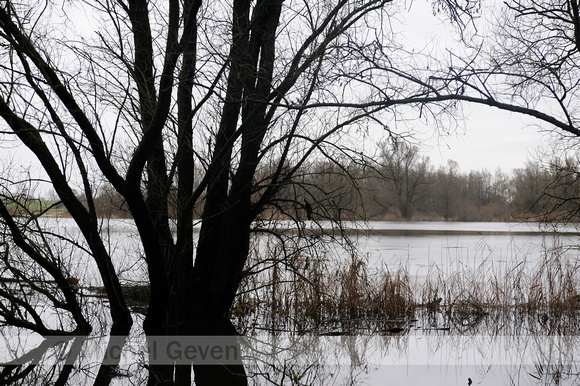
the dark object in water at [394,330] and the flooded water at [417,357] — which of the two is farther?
the dark object in water at [394,330]

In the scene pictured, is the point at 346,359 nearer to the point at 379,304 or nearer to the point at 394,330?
the point at 394,330


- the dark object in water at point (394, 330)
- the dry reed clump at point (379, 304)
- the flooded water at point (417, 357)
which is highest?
the dry reed clump at point (379, 304)

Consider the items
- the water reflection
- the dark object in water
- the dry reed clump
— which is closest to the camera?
the water reflection

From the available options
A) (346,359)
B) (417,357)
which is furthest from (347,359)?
(417,357)

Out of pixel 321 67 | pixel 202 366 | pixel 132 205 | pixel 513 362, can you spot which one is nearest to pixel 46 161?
pixel 132 205

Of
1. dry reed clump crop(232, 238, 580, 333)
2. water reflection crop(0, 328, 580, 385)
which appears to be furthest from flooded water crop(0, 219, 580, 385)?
dry reed clump crop(232, 238, 580, 333)

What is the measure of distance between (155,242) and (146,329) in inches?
53.8

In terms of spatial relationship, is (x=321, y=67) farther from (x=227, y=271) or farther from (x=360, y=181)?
(x=227, y=271)

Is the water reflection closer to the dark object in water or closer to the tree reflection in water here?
the tree reflection in water

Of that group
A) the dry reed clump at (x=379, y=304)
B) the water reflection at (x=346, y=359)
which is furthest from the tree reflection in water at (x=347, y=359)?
the dry reed clump at (x=379, y=304)

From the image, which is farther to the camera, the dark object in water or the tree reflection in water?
the dark object in water

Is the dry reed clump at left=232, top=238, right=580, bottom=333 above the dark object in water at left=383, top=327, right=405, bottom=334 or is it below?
above

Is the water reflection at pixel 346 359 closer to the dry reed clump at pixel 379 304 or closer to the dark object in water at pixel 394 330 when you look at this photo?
the dark object in water at pixel 394 330

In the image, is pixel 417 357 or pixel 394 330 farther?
pixel 394 330
